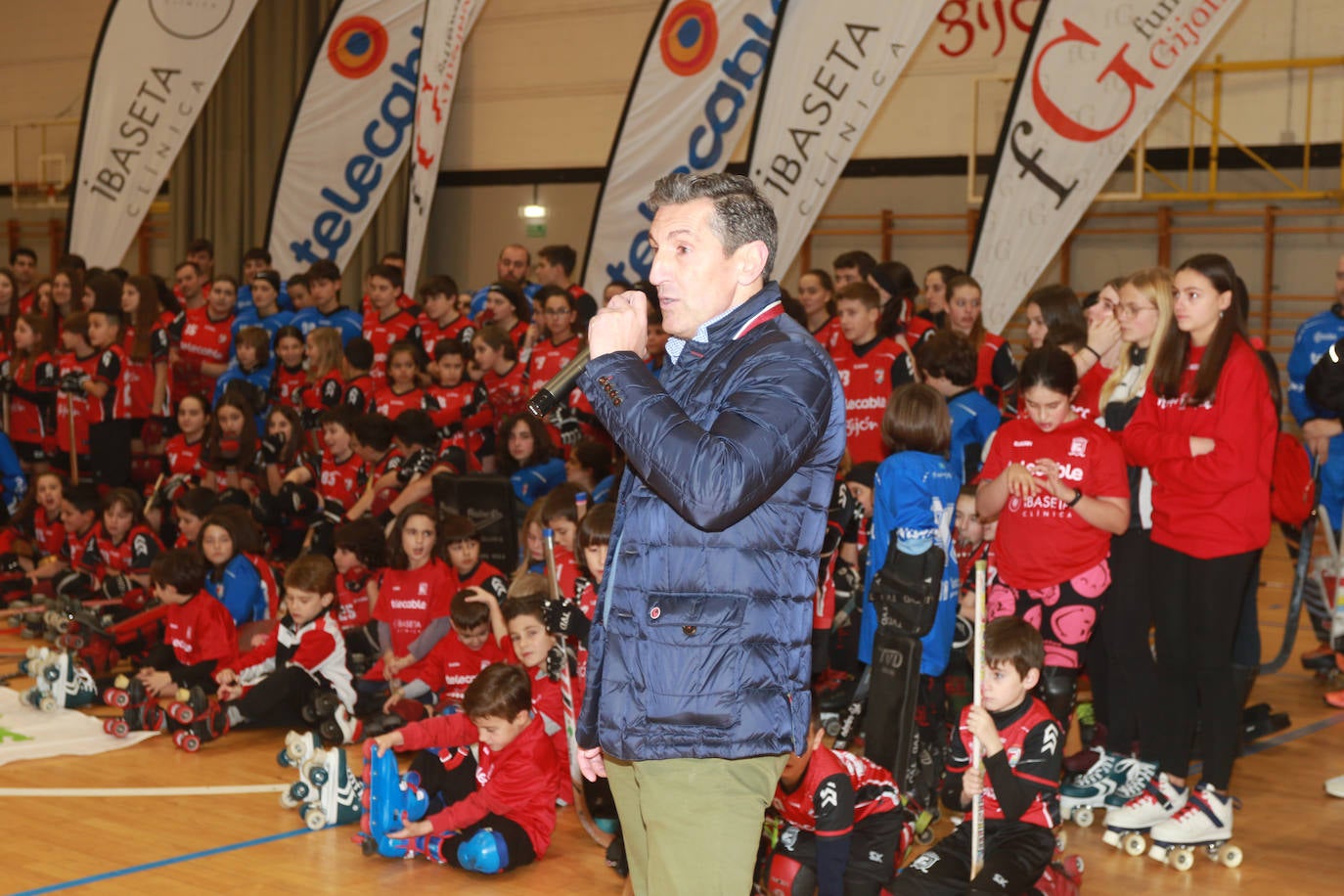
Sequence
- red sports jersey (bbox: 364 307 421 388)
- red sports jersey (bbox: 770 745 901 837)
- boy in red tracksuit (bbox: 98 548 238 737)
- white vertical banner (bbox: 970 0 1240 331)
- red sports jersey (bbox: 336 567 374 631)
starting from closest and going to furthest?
1. red sports jersey (bbox: 770 745 901 837)
2. boy in red tracksuit (bbox: 98 548 238 737)
3. red sports jersey (bbox: 336 567 374 631)
4. white vertical banner (bbox: 970 0 1240 331)
5. red sports jersey (bbox: 364 307 421 388)

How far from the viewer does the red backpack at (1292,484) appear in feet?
17.4

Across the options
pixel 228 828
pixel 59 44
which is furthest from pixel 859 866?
pixel 59 44

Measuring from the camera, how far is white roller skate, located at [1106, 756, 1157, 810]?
4348mm

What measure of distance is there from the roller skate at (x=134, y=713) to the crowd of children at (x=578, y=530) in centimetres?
1

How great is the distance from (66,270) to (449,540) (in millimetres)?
5775

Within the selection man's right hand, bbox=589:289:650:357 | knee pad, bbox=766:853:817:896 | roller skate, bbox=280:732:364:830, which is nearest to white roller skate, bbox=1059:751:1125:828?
knee pad, bbox=766:853:817:896

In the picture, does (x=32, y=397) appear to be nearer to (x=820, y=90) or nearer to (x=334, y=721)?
(x=334, y=721)

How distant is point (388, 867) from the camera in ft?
13.3

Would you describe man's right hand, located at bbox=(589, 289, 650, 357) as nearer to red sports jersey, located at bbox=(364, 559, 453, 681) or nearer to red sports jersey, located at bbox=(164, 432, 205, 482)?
red sports jersey, located at bbox=(364, 559, 453, 681)

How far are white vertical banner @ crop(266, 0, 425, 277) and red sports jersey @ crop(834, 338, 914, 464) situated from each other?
17.8 ft

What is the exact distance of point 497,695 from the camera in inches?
163

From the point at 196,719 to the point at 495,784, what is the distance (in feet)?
5.40

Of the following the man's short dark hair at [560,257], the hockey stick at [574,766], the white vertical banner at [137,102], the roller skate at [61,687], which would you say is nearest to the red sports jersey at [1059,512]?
the hockey stick at [574,766]

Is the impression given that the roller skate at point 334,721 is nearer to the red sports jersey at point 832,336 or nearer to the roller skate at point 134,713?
the roller skate at point 134,713
